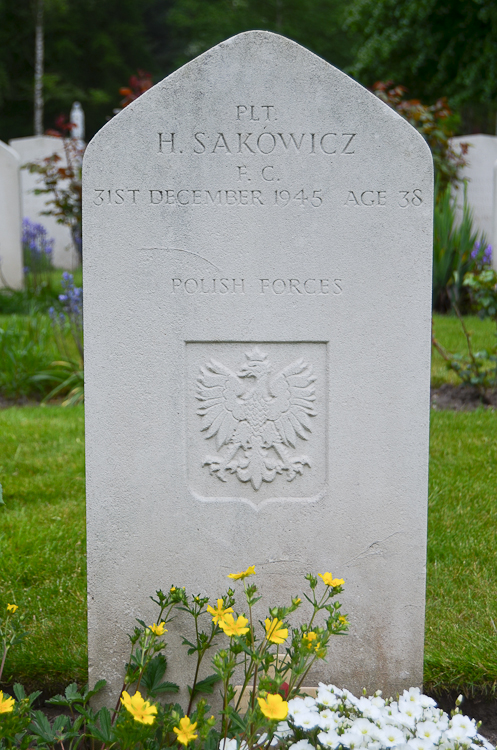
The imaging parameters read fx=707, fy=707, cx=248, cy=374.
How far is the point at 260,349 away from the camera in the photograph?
2.05 metres

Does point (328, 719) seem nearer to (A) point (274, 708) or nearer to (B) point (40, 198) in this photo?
(A) point (274, 708)

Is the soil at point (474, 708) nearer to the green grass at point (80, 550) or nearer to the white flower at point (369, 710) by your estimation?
the green grass at point (80, 550)

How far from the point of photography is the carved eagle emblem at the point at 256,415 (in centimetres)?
205

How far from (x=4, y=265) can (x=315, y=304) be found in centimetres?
815

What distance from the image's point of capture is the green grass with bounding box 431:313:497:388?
5.48 meters

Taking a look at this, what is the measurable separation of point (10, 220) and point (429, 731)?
28.5ft

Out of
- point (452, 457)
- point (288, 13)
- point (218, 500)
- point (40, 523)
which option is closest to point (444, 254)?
point (452, 457)

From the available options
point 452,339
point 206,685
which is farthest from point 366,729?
point 452,339

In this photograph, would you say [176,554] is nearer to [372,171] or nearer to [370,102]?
[372,171]

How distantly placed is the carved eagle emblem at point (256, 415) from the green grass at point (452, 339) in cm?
349

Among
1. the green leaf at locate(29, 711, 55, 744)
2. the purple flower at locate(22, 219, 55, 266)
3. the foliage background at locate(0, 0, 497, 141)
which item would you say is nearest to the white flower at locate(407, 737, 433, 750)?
the green leaf at locate(29, 711, 55, 744)

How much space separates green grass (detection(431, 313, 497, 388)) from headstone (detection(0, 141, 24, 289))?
5421mm

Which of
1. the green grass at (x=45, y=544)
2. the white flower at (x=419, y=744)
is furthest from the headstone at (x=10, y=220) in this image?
the white flower at (x=419, y=744)

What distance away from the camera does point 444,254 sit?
7.04 metres
